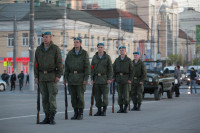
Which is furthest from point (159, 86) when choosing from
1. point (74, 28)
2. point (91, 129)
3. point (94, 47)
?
point (94, 47)

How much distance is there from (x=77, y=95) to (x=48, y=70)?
4.87 ft

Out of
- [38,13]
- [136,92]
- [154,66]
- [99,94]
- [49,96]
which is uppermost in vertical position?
[38,13]

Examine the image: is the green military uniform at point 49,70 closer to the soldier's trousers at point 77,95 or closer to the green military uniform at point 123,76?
the soldier's trousers at point 77,95

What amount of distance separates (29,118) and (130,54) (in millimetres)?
71280

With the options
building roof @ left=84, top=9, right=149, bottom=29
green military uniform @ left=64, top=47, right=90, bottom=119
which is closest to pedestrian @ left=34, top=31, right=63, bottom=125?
green military uniform @ left=64, top=47, right=90, bottom=119

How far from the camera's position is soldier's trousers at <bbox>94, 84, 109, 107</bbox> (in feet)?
48.0

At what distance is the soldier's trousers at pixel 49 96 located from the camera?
1197 cm

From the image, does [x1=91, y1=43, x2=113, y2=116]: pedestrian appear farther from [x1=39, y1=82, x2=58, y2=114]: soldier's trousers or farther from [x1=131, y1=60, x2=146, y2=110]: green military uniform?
[x1=39, y1=82, x2=58, y2=114]: soldier's trousers

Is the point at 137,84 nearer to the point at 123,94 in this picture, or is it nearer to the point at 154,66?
the point at 123,94

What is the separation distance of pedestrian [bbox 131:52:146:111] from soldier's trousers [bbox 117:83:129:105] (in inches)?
40.8

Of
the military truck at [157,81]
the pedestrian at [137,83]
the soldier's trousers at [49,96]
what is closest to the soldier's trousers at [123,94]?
the pedestrian at [137,83]

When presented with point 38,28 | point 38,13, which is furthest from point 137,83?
point 38,13

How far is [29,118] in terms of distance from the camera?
1340 centimetres

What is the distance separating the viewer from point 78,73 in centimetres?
1320
